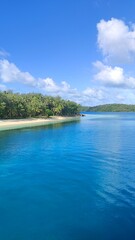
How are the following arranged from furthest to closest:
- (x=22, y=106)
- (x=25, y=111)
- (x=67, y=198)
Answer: (x=25, y=111) → (x=22, y=106) → (x=67, y=198)

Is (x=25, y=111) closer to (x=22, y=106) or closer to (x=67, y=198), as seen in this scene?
(x=22, y=106)

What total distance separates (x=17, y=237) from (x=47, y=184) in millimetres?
5654

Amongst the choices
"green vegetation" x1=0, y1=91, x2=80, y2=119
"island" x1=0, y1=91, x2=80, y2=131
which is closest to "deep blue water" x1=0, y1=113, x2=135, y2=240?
"island" x1=0, y1=91, x2=80, y2=131

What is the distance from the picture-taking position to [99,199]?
35.9 ft

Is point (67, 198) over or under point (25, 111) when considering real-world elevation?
under

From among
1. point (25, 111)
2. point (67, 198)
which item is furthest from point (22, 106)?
point (67, 198)

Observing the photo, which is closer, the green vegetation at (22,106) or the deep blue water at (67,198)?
the deep blue water at (67,198)

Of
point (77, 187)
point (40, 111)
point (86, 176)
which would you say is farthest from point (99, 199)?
point (40, 111)

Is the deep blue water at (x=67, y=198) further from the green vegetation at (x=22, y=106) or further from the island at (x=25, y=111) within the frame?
the green vegetation at (x=22, y=106)

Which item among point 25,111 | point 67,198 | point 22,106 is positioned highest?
point 22,106

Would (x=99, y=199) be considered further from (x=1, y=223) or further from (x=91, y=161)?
(x=91, y=161)

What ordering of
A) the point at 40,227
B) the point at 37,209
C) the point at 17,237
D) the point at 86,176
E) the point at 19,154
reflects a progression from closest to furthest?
the point at 17,237, the point at 40,227, the point at 37,209, the point at 86,176, the point at 19,154

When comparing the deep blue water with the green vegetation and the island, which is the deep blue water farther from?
the green vegetation

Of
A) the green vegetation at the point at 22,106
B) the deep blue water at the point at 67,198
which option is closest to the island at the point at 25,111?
the green vegetation at the point at 22,106
